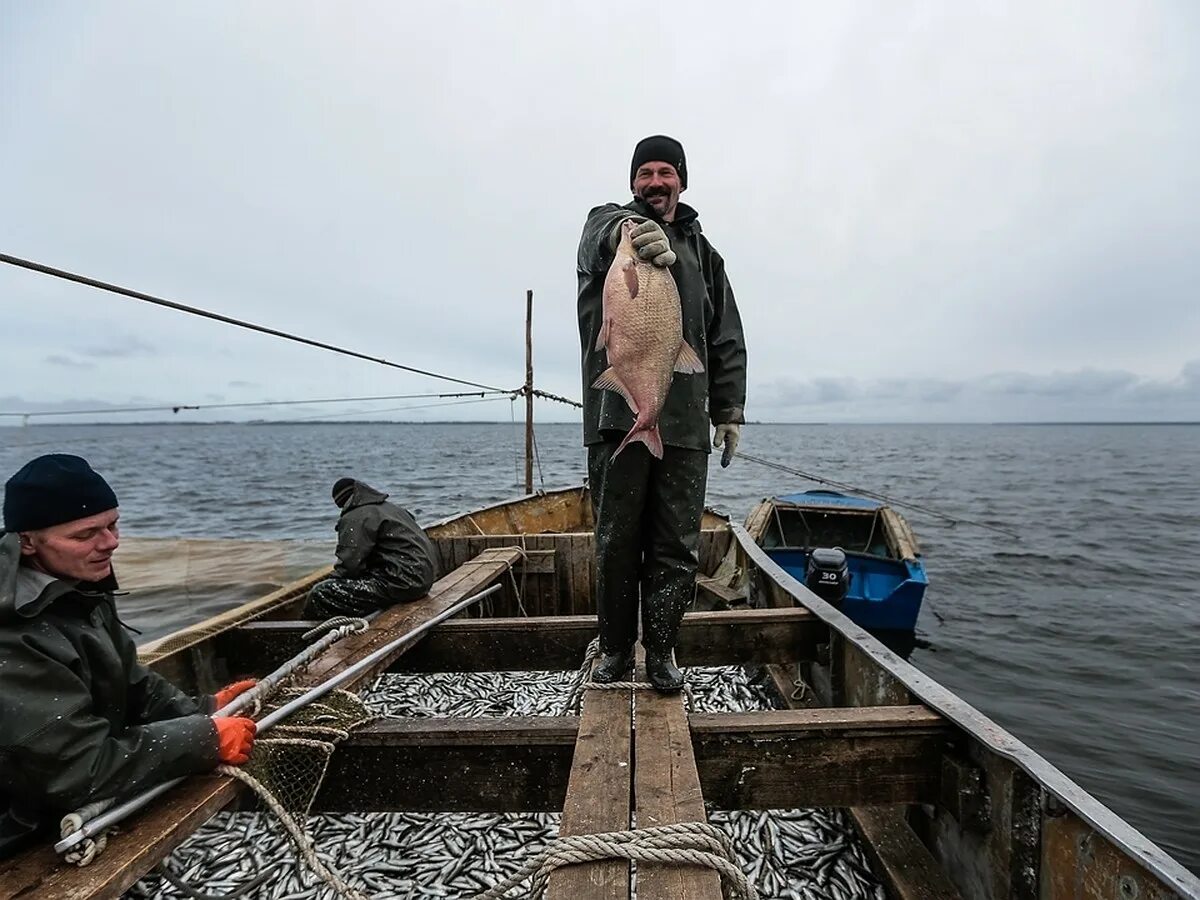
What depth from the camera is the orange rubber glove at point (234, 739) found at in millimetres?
3150

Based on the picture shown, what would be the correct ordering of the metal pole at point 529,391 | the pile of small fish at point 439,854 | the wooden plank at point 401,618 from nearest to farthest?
the pile of small fish at point 439,854
the wooden plank at point 401,618
the metal pole at point 529,391

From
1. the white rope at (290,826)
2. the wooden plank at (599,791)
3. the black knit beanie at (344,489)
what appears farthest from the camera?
the black knit beanie at (344,489)

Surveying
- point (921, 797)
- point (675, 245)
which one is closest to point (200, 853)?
point (921, 797)

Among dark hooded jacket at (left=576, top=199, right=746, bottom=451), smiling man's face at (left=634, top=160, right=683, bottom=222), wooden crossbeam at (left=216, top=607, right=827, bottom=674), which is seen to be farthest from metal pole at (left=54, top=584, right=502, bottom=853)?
smiling man's face at (left=634, top=160, right=683, bottom=222)

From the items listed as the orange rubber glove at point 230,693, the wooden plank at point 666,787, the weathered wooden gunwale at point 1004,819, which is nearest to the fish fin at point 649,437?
the wooden plank at point 666,787

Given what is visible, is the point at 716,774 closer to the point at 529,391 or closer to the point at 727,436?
the point at 727,436

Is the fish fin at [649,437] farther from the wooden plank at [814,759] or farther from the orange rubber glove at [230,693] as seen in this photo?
the orange rubber glove at [230,693]

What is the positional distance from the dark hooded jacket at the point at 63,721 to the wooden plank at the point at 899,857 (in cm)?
382

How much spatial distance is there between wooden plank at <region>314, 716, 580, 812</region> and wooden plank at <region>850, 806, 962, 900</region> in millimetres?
2070

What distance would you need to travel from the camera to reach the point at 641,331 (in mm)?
3416

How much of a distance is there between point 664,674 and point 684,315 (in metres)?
2.18

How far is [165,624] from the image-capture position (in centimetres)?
1484

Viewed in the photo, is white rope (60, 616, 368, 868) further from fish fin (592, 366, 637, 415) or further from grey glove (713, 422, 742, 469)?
grey glove (713, 422, 742, 469)

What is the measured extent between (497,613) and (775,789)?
6110 mm
